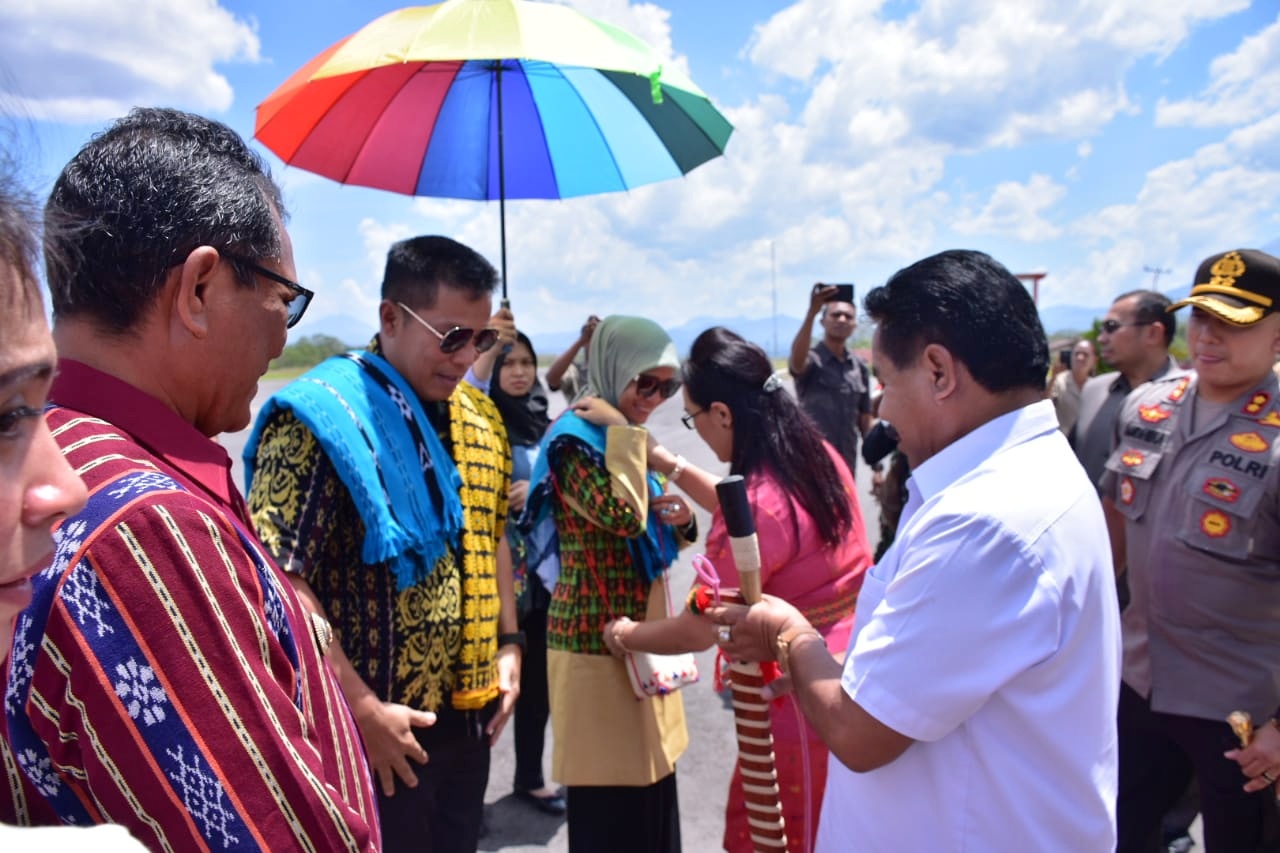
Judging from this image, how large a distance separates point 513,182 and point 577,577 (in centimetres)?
175

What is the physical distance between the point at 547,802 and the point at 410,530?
7.77ft

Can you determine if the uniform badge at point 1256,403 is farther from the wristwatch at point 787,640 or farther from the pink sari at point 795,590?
the wristwatch at point 787,640

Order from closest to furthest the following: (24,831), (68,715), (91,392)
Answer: (24,831) → (68,715) → (91,392)

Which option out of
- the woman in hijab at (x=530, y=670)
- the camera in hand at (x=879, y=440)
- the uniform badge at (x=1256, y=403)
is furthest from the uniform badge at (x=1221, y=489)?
the woman in hijab at (x=530, y=670)

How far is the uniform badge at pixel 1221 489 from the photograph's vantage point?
2.51 meters

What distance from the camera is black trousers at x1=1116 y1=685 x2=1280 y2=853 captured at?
249 cm

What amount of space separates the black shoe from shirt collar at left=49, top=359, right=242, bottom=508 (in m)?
3.18

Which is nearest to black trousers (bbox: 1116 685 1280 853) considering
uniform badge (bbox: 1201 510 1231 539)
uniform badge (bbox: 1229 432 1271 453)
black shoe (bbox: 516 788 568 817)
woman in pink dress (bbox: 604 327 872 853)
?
uniform badge (bbox: 1201 510 1231 539)

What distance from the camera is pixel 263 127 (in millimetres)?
3045

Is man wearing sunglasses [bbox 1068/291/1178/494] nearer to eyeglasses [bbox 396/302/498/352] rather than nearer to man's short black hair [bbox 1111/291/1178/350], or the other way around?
man's short black hair [bbox 1111/291/1178/350]

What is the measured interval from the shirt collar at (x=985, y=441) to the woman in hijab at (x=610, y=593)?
4.03 feet

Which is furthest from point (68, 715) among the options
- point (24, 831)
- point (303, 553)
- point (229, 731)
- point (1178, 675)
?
point (1178, 675)

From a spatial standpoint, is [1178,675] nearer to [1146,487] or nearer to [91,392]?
[1146,487]

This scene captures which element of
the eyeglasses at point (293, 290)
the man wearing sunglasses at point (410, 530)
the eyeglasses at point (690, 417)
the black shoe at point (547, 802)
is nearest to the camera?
the eyeglasses at point (293, 290)
